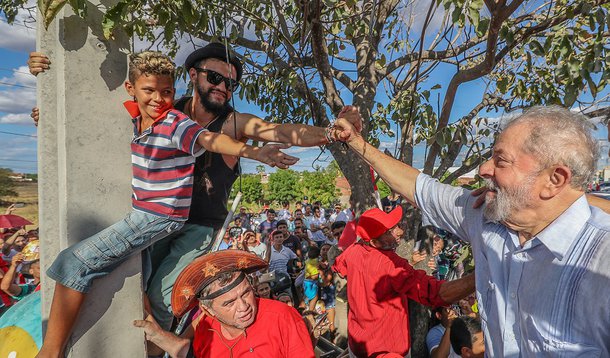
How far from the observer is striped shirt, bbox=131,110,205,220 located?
1884 millimetres

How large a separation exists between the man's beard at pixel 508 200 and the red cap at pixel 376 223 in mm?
2065

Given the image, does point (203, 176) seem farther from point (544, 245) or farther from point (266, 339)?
point (544, 245)

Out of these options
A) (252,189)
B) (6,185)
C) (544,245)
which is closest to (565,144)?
(544,245)

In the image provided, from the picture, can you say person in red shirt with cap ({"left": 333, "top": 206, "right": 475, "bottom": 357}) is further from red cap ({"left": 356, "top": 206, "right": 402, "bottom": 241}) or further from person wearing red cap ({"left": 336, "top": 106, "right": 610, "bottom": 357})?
person wearing red cap ({"left": 336, "top": 106, "right": 610, "bottom": 357})

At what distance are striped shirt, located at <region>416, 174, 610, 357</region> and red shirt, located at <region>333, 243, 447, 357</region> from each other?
1.83 m

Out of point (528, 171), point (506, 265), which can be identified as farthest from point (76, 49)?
point (506, 265)

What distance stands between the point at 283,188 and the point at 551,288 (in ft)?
145

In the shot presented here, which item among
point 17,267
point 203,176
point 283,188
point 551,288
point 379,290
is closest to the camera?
point 551,288

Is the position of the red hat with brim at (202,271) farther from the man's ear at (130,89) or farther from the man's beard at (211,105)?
the man's ear at (130,89)

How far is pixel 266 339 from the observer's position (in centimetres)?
241

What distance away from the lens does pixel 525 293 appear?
59.6 inches

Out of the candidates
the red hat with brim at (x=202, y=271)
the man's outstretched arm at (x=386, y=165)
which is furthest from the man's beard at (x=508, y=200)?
the red hat with brim at (x=202, y=271)

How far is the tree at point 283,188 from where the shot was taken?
45066 mm

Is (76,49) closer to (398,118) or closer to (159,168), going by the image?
(159,168)
